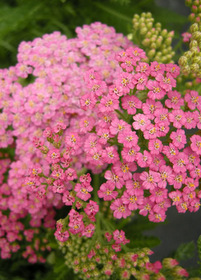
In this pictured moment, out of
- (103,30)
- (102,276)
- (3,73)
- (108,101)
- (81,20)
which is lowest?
(102,276)

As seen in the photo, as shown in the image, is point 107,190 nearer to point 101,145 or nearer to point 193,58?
point 101,145

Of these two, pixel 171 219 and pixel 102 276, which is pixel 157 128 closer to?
pixel 102 276

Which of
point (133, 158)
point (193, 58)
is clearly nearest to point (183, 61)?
point (193, 58)

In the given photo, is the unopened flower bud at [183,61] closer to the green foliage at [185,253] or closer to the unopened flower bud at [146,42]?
the unopened flower bud at [146,42]

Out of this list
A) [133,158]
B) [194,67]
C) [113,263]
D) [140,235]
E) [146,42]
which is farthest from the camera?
[140,235]

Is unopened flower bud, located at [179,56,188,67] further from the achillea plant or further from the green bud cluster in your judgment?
the green bud cluster

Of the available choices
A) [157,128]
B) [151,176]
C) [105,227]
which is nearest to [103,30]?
[157,128]
